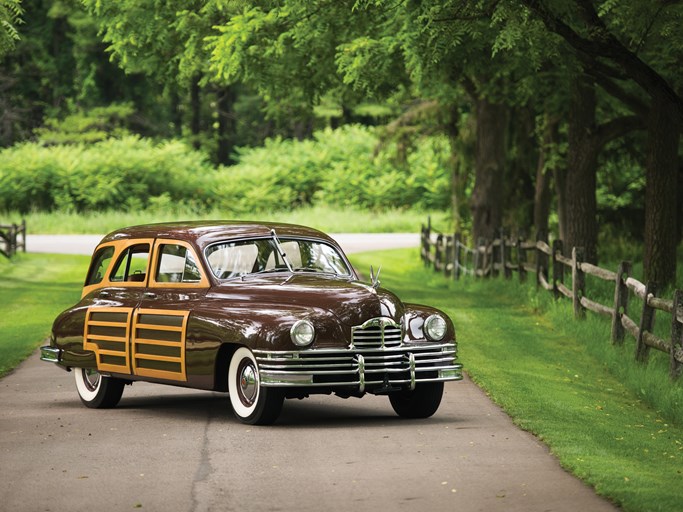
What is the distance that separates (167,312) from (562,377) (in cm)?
567

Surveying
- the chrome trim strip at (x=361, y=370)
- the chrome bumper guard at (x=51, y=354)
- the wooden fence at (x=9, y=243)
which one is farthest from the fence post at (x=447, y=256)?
the chrome trim strip at (x=361, y=370)

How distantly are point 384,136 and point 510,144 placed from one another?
161 inches

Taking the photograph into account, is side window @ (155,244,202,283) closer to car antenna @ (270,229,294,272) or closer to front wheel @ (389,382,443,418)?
car antenna @ (270,229,294,272)

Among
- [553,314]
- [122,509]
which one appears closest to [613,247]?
[553,314]

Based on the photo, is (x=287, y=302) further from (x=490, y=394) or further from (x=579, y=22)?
(x=579, y=22)

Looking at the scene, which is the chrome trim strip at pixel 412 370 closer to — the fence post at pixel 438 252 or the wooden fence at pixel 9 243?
the fence post at pixel 438 252

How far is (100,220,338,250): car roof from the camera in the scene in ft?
44.8

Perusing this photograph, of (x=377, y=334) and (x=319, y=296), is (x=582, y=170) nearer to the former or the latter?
(x=377, y=334)

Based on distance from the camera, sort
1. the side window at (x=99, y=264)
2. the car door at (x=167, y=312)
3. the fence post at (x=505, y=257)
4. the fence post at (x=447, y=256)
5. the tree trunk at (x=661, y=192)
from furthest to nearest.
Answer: the fence post at (x=447, y=256) < the fence post at (x=505, y=257) < the tree trunk at (x=661, y=192) < the side window at (x=99, y=264) < the car door at (x=167, y=312)

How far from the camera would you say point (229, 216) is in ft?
220

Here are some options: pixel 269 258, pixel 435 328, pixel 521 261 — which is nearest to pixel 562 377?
pixel 435 328

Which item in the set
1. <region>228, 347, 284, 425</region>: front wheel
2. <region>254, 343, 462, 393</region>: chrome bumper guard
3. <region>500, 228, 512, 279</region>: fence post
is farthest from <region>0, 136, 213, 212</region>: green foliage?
<region>254, 343, 462, 393</region>: chrome bumper guard

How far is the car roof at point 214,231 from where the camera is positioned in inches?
538

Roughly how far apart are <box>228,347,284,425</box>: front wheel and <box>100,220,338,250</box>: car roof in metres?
1.43
